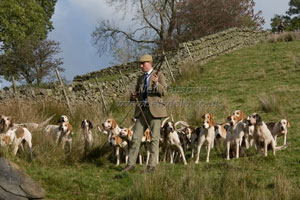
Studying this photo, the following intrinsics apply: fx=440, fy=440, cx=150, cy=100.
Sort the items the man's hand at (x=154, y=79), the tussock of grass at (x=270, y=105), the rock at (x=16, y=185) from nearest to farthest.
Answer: the rock at (x=16, y=185) < the man's hand at (x=154, y=79) < the tussock of grass at (x=270, y=105)

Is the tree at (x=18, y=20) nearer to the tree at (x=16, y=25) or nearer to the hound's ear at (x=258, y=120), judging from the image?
the tree at (x=16, y=25)

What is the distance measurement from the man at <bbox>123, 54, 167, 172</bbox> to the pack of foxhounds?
65 centimetres

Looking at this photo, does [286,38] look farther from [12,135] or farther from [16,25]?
[12,135]

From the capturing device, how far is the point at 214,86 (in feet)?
62.6

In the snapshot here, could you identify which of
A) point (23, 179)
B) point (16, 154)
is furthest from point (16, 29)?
point (23, 179)

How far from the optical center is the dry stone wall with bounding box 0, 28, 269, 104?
47.9ft

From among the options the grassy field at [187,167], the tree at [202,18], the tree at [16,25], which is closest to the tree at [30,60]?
the tree at [16,25]

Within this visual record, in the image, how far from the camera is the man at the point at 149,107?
8.01 metres

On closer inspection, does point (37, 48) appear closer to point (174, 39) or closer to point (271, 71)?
point (174, 39)

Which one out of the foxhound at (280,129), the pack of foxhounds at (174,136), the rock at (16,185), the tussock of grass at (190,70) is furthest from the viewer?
the tussock of grass at (190,70)

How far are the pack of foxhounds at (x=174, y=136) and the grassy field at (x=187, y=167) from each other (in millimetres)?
252

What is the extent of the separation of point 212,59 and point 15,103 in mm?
15361

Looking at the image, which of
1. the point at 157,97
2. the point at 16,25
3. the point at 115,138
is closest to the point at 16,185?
the point at 157,97

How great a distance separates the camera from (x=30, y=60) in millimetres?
33562
